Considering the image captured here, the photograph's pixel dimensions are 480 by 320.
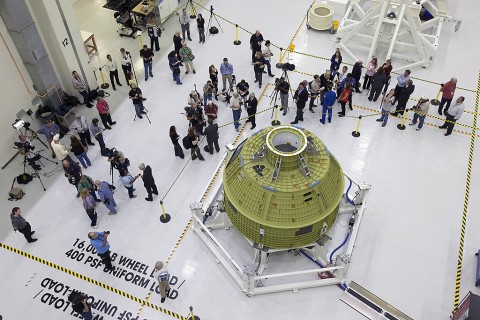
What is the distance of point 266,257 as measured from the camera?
12156 mm

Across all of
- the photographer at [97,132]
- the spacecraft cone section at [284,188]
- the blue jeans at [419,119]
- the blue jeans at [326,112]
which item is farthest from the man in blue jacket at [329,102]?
the photographer at [97,132]

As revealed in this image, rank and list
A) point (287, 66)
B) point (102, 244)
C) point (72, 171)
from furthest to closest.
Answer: point (287, 66)
point (72, 171)
point (102, 244)

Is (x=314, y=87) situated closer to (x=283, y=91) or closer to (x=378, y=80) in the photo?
(x=283, y=91)

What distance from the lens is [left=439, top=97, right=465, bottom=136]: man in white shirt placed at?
50.5 feet

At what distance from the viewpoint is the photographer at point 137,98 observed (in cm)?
1622

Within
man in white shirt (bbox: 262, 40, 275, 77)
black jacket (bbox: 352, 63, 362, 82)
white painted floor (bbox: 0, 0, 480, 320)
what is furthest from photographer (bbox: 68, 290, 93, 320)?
black jacket (bbox: 352, 63, 362, 82)

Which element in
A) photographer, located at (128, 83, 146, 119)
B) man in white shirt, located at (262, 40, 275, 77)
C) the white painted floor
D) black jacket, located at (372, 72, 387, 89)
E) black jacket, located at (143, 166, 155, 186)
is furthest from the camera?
man in white shirt, located at (262, 40, 275, 77)

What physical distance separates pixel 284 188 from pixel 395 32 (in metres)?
11.2

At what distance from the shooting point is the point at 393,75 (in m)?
18.8

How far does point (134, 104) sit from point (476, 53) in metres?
15.0

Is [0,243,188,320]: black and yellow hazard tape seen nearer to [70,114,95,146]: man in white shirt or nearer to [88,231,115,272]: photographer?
[88,231,115,272]: photographer

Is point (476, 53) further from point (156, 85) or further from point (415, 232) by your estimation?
point (156, 85)

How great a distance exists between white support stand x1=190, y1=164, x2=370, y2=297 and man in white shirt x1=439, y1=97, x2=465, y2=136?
16.9ft

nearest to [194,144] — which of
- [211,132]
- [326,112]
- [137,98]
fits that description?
[211,132]
